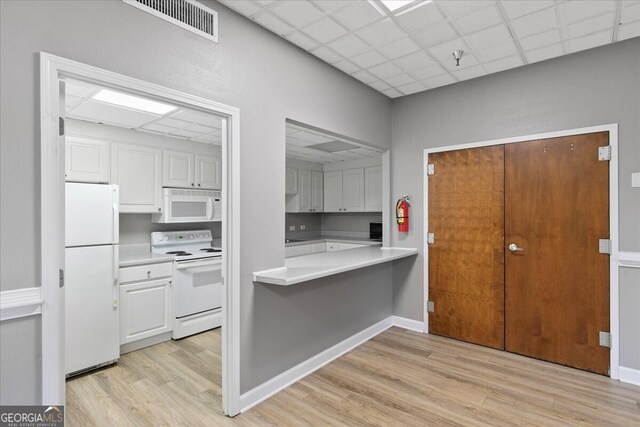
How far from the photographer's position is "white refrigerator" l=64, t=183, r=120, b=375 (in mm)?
2748

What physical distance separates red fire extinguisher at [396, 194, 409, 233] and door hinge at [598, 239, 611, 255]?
1733 mm

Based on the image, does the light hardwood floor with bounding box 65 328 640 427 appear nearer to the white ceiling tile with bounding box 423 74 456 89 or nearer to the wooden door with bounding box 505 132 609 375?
the wooden door with bounding box 505 132 609 375

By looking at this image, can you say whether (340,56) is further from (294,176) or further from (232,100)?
(294,176)

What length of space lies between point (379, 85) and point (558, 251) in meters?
2.37

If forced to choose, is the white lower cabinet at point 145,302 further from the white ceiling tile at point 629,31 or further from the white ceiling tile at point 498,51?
the white ceiling tile at point 629,31

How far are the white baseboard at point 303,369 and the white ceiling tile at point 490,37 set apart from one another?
2898mm

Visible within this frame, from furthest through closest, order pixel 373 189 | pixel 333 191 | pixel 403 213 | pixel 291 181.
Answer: pixel 333 191 → pixel 291 181 → pixel 373 189 → pixel 403 213

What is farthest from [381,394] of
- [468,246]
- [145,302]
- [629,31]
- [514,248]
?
[629,31]

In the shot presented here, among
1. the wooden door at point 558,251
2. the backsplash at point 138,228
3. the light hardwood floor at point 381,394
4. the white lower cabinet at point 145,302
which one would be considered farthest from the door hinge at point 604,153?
the backsplash at point 138,228

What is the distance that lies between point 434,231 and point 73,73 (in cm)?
337

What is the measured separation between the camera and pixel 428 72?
3166 mm

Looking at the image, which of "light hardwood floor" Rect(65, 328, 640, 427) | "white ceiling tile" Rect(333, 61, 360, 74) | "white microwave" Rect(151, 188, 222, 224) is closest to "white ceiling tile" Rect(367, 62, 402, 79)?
"white ceiling tile" Rect(333, 61, 360, 74)

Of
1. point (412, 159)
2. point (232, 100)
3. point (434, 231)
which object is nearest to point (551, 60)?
point (412, 159)

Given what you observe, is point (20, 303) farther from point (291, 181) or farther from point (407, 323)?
point (291, 181)
